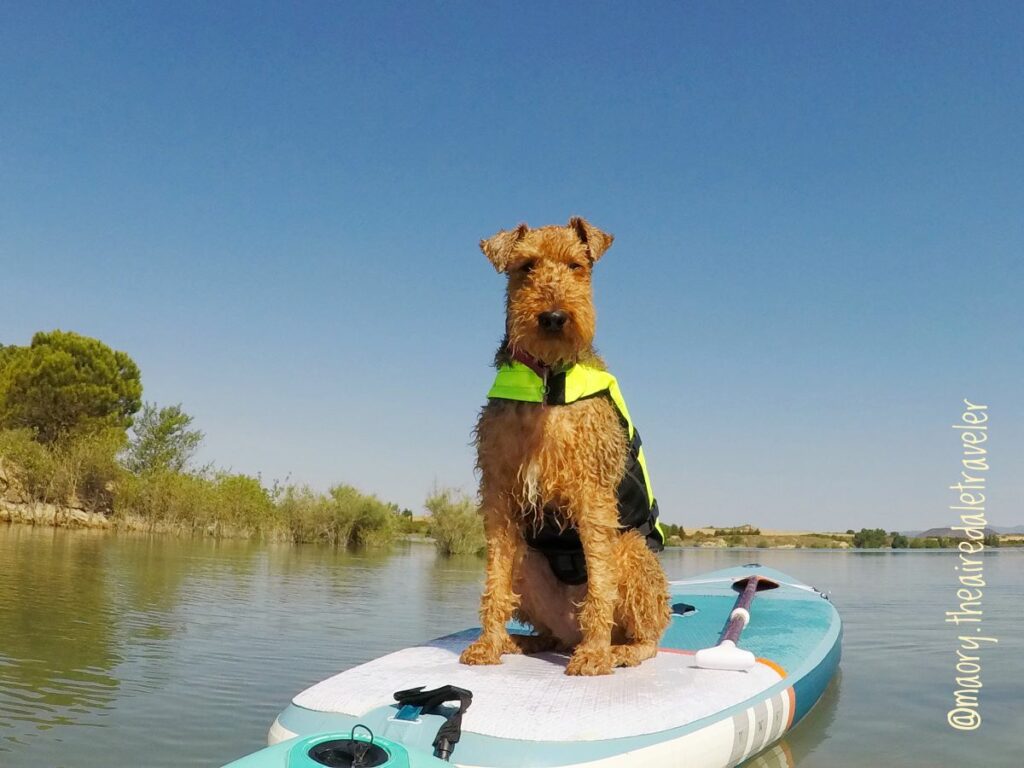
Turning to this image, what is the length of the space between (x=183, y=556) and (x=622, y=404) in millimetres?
15240

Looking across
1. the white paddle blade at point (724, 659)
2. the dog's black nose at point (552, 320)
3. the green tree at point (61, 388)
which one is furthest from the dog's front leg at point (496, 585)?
the green tree at point (61, 388)

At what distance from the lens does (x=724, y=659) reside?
3809 mm

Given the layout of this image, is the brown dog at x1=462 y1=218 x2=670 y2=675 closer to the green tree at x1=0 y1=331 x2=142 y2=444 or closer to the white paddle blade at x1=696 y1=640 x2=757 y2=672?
the white paddle blade at x1=696 y1=640 x2=757 y2=672

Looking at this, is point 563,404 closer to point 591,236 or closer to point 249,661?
point 591,236

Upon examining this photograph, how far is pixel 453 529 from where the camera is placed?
24.2m

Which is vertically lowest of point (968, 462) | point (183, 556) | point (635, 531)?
point (183, 556)

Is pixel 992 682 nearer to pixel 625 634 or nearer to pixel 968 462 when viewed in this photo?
pixel 968 462

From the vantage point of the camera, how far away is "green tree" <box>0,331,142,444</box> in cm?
3238

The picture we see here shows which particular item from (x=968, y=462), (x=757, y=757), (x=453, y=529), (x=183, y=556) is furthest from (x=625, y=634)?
(x=453, y=529)

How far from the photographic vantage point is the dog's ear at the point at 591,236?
3.47m

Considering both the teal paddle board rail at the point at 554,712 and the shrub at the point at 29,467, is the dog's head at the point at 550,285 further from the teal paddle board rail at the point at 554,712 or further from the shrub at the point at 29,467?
the shrub at the point at 29,467

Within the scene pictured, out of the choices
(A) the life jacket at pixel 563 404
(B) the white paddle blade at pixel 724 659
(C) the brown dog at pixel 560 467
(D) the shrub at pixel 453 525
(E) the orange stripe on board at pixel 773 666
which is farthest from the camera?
(D) the shrub at pixel 453 525

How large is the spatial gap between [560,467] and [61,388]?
116 feet

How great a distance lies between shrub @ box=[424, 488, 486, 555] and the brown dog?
20468 mm
